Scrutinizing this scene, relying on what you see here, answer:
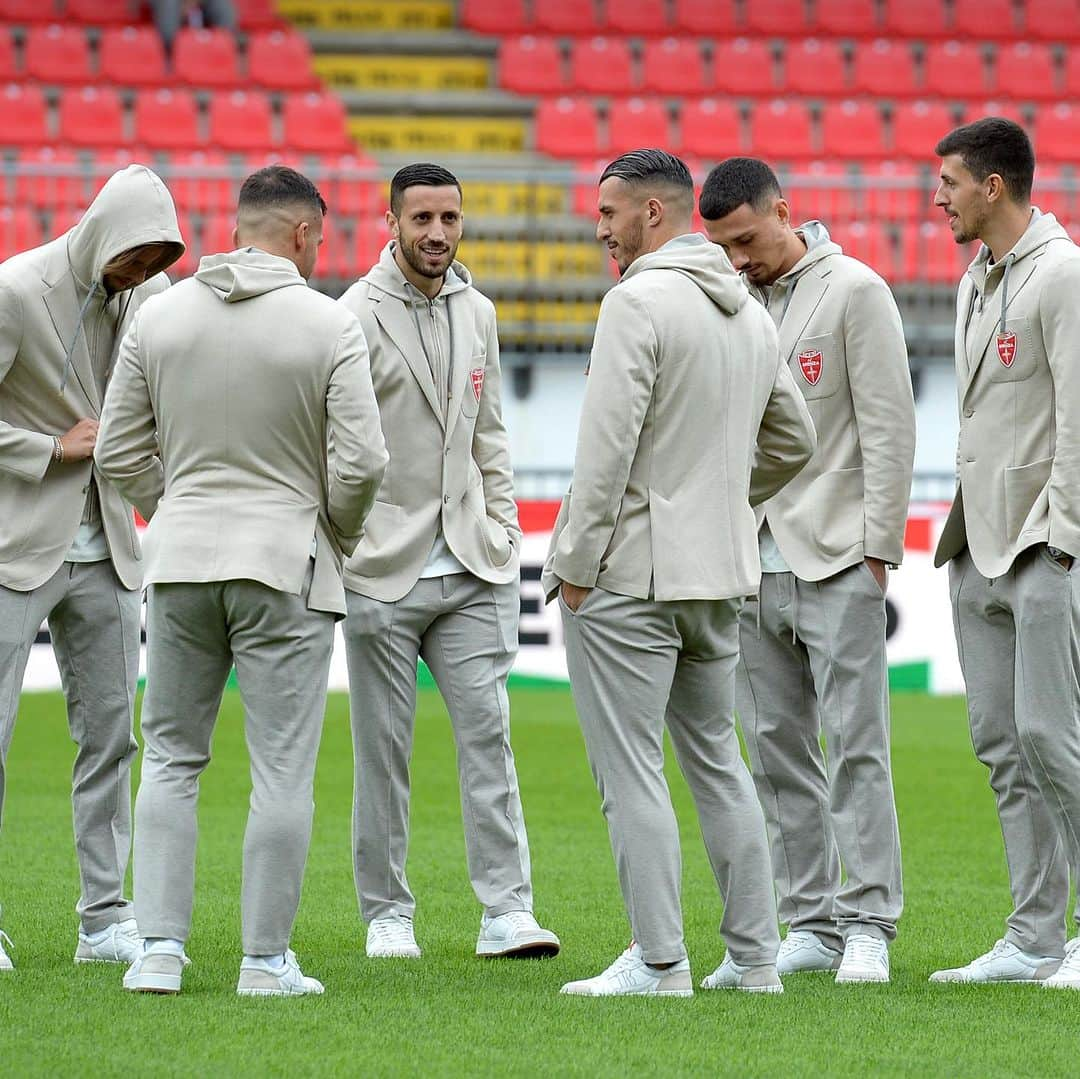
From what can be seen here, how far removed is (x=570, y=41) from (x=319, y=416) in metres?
17.3

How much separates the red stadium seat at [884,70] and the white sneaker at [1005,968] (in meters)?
16.9

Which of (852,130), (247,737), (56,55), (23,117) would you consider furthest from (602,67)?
(247,737)

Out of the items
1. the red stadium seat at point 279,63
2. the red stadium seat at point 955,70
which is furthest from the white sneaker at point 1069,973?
the red stadium seat at point 955,70

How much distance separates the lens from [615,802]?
4.79 m

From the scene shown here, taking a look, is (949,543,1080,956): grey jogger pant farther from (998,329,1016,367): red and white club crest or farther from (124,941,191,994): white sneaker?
(124,941,191,994): white sneaker

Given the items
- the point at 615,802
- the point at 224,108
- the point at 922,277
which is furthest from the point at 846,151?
the point at 615,802

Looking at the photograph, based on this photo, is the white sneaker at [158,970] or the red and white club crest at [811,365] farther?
the red and white club crest at [811,365]

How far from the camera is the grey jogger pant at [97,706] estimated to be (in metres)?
5.27

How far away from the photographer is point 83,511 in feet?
17.2

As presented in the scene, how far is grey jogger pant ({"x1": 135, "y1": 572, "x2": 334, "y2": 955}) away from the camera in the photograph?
4602mm

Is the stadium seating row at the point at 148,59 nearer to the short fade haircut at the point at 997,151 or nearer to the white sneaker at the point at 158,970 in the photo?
the short fade haircut at the point at 997,151

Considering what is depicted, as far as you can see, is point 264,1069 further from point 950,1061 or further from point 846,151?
Answer: point 846,151

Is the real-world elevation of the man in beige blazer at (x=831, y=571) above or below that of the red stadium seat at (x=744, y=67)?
below

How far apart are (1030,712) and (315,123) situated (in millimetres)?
14983
